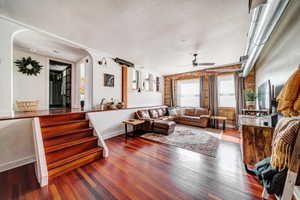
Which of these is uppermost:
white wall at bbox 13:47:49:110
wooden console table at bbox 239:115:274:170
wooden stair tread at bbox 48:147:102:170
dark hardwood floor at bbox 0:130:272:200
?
white wall at bbox 13:47:49:110

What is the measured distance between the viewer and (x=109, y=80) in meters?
4.12

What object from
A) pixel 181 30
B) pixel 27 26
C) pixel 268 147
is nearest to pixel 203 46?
pixel 181 30

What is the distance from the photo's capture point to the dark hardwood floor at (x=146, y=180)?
1483mm

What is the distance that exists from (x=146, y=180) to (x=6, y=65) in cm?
349

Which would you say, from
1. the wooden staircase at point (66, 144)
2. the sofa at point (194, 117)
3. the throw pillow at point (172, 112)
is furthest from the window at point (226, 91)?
the wooden staircase at point (66, 144)

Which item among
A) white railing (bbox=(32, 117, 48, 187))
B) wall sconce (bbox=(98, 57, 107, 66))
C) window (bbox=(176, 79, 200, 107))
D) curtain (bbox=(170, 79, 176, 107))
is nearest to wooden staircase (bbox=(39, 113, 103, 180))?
white railing (bbox=(32, 117, 48, 187))

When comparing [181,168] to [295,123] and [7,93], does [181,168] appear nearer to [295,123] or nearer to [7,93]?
[295,123]

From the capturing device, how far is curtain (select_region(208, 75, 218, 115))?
5.36m

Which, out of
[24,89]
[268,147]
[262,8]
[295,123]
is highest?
[262,8]

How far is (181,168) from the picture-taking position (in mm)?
2049

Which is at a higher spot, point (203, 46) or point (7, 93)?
point (203, 46)

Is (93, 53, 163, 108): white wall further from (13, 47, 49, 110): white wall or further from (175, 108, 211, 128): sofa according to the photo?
(13, 47, 49, 110): white wall

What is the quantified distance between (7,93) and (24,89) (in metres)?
2.17

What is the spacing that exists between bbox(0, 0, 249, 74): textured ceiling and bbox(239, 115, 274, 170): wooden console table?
2.04 metres
